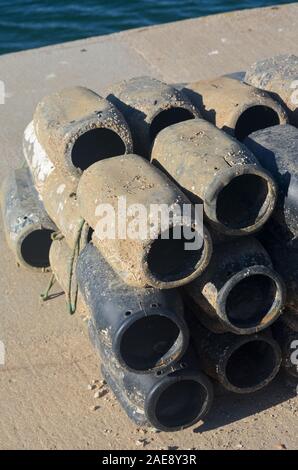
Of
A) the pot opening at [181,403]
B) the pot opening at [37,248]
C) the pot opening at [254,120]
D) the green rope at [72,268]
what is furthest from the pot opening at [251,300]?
the pot opening at [37,248]

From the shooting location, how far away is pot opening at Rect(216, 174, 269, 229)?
432cm

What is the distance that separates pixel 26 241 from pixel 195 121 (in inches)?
64.6

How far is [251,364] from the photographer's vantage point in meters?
4.72

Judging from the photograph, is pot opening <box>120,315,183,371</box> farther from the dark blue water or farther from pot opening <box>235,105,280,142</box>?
the dark blue water

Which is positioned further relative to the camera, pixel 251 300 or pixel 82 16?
pixel 82 16

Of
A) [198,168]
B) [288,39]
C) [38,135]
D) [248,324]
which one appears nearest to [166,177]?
[198,168]

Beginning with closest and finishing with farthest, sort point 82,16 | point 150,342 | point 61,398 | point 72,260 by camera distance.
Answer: point 150,342 → point 61,398 → point 72,260 → point 82,16

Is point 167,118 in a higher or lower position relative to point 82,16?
higher

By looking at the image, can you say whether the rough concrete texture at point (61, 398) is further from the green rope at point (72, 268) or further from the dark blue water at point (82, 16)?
the dark blue water at point (82, 16)

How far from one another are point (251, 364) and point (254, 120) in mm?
1582

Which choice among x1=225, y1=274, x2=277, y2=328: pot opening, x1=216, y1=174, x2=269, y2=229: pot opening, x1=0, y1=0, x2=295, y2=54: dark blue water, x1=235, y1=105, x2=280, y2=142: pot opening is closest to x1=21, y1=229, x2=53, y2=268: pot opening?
x1=235, y1=105, x2=280, y2=142: pot opening

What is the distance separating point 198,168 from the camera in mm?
4309

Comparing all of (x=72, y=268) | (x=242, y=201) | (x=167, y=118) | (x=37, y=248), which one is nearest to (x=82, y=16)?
(x=37, y=248)

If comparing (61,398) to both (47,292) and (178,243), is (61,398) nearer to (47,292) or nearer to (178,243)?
(47,292)
